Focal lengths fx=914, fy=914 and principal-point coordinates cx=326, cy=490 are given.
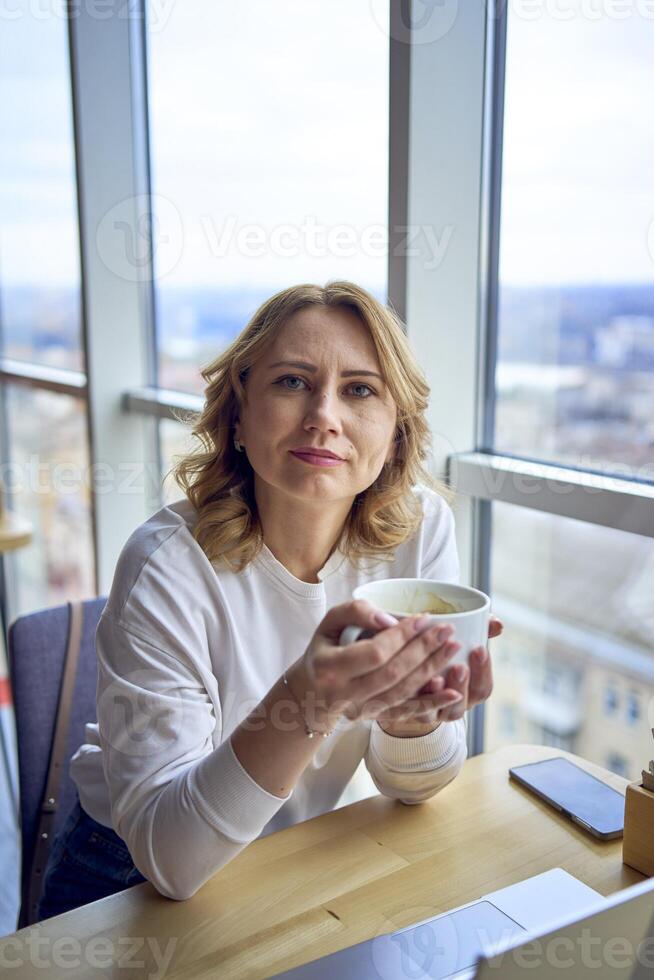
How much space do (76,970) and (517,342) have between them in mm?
1190

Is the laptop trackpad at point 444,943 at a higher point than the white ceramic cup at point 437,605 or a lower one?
lower

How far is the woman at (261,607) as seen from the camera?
96cm

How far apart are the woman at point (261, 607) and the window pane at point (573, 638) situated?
304mm

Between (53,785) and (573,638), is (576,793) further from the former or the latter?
(53,785)

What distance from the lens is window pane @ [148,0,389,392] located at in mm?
1830

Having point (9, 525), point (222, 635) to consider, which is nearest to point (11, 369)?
point (9, 525)

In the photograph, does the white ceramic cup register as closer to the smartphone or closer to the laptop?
the laptop

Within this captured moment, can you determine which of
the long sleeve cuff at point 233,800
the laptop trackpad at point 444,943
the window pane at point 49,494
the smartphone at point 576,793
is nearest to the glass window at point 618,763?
the smartphone at point 576,793

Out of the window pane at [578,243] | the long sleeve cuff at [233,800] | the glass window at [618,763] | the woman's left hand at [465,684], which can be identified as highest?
the window pane at [578,243]

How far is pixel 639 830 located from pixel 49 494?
8.64 feet

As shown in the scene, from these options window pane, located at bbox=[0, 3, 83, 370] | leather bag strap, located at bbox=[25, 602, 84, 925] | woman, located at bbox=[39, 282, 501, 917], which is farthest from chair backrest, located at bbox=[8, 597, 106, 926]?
window pane, located at bbox=[0, 3, 83, 370]

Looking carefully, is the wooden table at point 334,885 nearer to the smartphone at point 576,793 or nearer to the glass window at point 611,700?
the smartphone at point 576,793

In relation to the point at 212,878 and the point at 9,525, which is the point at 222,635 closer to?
the point at 212,878

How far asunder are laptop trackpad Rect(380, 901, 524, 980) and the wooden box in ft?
0.60
